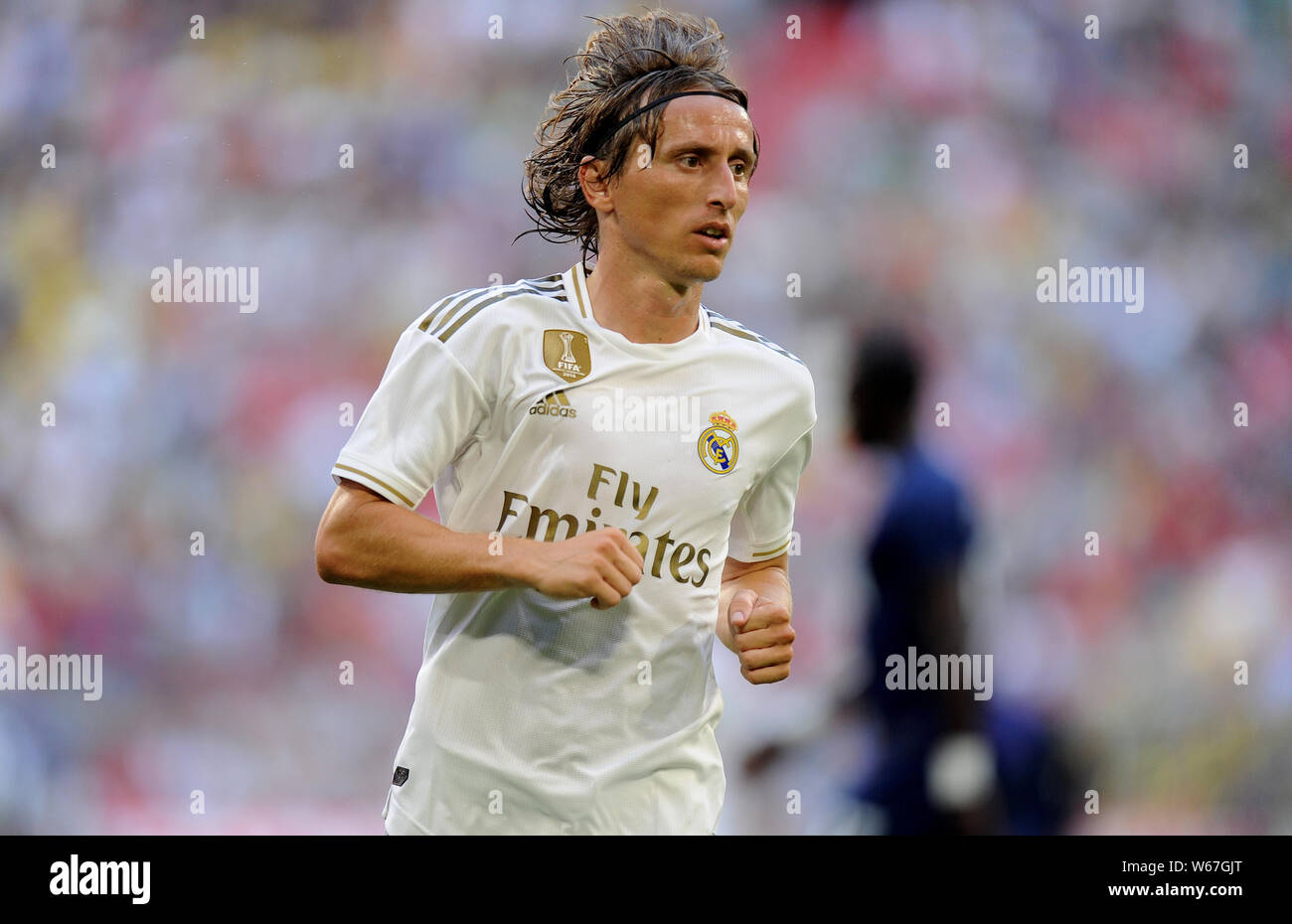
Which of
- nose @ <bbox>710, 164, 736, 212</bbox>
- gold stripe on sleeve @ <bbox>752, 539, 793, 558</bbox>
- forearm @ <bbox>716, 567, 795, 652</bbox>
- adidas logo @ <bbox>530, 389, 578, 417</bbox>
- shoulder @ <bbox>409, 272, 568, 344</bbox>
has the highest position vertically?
nose @ <bbox>710, 164, 736, 212</bbox>

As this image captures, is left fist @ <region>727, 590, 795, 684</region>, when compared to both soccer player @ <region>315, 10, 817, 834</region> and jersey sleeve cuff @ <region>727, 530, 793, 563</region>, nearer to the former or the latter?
soccer player @ <region>315, 10, 817, 834</region>

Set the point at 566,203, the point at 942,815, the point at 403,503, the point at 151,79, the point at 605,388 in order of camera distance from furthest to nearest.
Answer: the point at 151,79
the point at 942,815
the point at 566,203
the point at 605,388
the point at 403,503

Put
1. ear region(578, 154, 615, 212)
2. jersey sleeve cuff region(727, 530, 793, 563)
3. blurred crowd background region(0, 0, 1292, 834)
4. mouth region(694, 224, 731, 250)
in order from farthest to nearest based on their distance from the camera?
blurred crowd background region(0, 0, 1292, 834), jersey sleeve cuff region(727, 530, 793, 563), ear region(578, 154, 615, 212), mouth region(694, 224, 731, 250)

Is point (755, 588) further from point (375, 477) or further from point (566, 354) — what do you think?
point (375, 477)

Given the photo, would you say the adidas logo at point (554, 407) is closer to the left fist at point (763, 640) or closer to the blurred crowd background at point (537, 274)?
the left fist at point (763, 640)

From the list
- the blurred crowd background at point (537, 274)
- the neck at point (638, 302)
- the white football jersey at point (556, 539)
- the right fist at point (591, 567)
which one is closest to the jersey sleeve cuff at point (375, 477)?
the white football jersey at point (556, 539)

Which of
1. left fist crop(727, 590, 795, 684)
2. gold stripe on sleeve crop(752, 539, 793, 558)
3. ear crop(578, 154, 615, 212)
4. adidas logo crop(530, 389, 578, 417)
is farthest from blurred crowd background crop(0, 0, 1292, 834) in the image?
adidas logo crop(530, 389, 578, 417)

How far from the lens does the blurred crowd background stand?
3.74 meters

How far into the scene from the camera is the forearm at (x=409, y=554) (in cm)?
180

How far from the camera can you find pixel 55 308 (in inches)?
150

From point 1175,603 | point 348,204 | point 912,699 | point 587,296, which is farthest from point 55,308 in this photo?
point 1175,603

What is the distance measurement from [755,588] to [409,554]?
2.34 ft

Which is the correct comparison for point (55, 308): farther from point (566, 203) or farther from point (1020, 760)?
point (1020, 760)

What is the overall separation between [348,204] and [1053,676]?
2.66m
